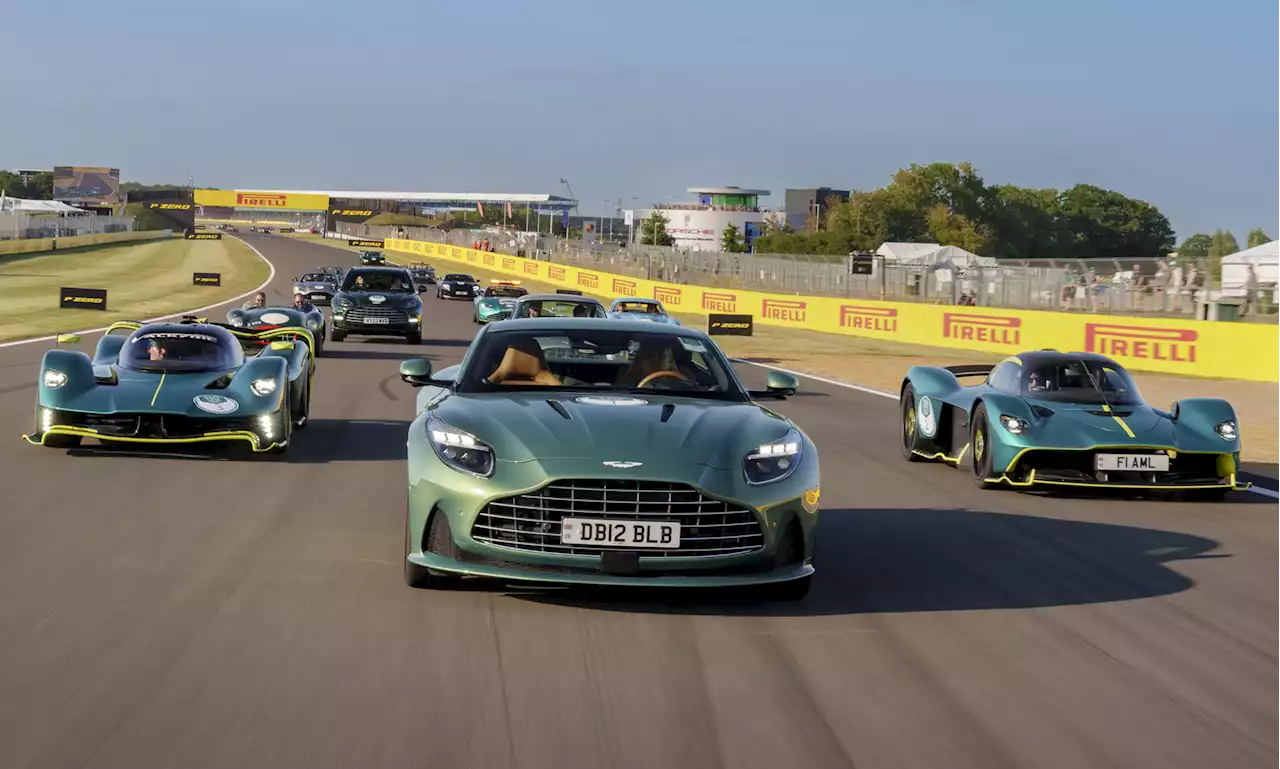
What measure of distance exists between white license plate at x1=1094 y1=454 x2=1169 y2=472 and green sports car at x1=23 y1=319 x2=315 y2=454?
6.50 metres

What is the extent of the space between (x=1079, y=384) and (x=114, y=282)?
55.5 m

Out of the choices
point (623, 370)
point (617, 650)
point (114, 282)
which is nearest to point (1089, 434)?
point (623, 370)

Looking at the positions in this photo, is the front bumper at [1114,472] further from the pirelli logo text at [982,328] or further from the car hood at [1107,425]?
the pirelli logo text at [982,328]

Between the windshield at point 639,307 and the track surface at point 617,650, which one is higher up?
the windshield at point 639,307

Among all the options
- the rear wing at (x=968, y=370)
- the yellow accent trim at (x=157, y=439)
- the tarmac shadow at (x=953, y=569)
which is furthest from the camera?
the rear wing at (x=968, y=370)

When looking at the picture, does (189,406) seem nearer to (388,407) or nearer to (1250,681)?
(388,407)

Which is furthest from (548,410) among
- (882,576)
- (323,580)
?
(882,576)

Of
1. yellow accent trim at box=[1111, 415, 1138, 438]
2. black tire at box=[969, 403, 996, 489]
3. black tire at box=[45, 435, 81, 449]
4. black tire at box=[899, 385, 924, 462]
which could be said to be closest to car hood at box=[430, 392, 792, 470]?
black tire at box=[969, 403, 996, 489]

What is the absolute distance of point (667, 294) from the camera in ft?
193

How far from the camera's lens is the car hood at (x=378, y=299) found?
102 feet

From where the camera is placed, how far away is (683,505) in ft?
22.4

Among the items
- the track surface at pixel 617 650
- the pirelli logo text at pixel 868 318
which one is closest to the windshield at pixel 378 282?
the pirelli logo text at pixel 868 318

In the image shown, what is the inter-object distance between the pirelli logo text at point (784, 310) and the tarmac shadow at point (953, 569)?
36.2 m

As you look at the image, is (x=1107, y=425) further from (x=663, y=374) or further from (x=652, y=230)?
(x=652, y=230)
